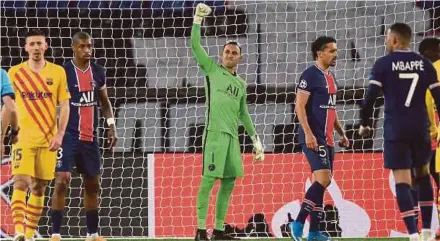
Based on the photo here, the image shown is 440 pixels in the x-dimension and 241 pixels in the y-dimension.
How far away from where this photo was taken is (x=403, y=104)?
7844 mm

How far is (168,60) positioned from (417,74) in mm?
4968

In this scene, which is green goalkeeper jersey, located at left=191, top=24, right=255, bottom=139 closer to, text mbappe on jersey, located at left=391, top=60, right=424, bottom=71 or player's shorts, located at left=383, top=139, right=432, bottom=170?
player's shorts, located at left=383, top=139, right=432, bottom=170

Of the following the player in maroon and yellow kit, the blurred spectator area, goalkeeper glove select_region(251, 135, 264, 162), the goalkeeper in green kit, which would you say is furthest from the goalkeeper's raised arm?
the blurred spectator area

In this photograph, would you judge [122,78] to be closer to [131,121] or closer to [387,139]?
[131,121]

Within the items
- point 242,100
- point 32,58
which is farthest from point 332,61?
point 32,58

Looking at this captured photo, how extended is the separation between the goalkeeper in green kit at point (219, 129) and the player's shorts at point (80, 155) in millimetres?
968

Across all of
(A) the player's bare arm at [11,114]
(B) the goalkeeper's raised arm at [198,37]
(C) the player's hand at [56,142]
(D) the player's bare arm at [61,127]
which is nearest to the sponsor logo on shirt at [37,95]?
(D) the player's bare arm at [61,127]

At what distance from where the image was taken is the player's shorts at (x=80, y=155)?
8.77 m

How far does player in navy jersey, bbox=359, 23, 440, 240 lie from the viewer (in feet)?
25.5

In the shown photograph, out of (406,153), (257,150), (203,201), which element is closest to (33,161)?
(203,201)

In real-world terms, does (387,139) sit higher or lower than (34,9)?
lower

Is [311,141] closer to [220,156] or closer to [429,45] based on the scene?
[220,156]

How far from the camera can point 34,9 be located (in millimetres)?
12344

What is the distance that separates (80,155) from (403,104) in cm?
268
